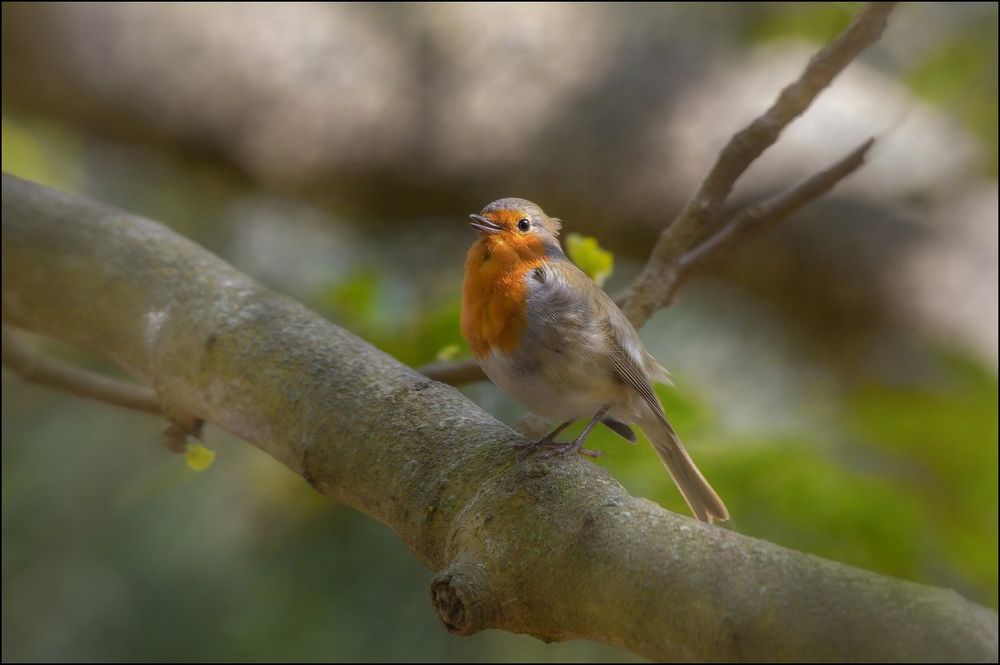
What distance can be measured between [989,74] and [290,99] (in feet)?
6.50

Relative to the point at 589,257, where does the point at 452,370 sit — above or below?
below

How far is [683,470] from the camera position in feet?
4.50

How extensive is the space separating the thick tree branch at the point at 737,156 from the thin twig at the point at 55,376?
1011 millimetres

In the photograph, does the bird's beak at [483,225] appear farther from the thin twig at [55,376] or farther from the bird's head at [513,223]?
the thin twig at [55,376]

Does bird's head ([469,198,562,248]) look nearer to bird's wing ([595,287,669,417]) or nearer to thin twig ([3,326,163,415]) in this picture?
bird's wing ([595,287,669,417])

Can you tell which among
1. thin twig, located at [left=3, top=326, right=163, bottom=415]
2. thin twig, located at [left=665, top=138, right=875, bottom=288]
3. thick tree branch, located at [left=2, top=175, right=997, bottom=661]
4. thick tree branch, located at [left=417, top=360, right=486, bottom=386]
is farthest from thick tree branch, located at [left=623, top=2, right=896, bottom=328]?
thin twig, located at [left=3, top=326, right=163, bottom=415]

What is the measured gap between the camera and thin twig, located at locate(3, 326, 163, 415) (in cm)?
201

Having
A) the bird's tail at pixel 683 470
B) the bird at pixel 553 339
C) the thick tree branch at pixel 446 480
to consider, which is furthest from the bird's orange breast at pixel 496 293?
the bird's tail at pixel 683 470

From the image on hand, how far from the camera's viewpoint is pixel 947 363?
1355 mm

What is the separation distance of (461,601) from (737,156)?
0.70 meters

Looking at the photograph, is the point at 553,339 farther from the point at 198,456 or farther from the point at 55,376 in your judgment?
the point at 55,376

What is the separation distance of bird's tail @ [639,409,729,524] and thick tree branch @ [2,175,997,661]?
159 millimetres

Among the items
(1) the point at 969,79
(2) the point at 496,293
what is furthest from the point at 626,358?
(1) the point at 969,79

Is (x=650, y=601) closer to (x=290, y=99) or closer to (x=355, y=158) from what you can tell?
(x=355, y=158)
